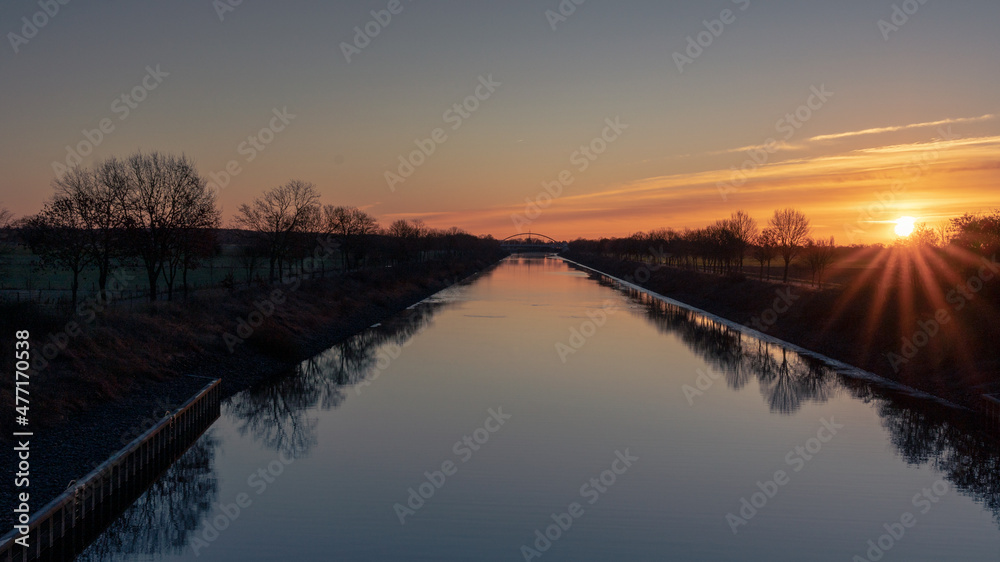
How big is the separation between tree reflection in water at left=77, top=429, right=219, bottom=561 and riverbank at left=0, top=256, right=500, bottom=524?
101 centimetres

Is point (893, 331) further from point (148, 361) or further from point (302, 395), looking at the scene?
point (148, 361)

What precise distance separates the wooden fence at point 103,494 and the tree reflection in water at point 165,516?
0.57 feet

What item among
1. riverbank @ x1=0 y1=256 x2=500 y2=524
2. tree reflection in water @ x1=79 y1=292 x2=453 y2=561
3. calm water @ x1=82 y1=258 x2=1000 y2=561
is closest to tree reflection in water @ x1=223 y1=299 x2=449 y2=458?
tree reflection in water @ x1=79 y1=292 x2=453 y2=561

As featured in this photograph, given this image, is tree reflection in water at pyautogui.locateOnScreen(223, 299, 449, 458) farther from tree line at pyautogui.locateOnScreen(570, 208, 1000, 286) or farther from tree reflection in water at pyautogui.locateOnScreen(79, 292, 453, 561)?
tree line at pyautogui.locateOnScreen(570, 208, 1000, 286)

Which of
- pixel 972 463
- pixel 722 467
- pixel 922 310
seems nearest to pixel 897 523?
pixel 722 467

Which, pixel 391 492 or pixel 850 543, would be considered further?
pixel 391 492

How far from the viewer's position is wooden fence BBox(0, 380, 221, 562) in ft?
29.7

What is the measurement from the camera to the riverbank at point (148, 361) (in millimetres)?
12539

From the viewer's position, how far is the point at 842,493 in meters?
12.9

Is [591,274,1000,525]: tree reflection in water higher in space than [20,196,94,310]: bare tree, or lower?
lower

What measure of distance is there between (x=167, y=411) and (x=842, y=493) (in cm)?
1370

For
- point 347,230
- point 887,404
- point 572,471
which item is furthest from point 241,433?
point 347,230

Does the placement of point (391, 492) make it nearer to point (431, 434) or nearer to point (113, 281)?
point (431, 434)

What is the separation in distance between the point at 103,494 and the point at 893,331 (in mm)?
25603
